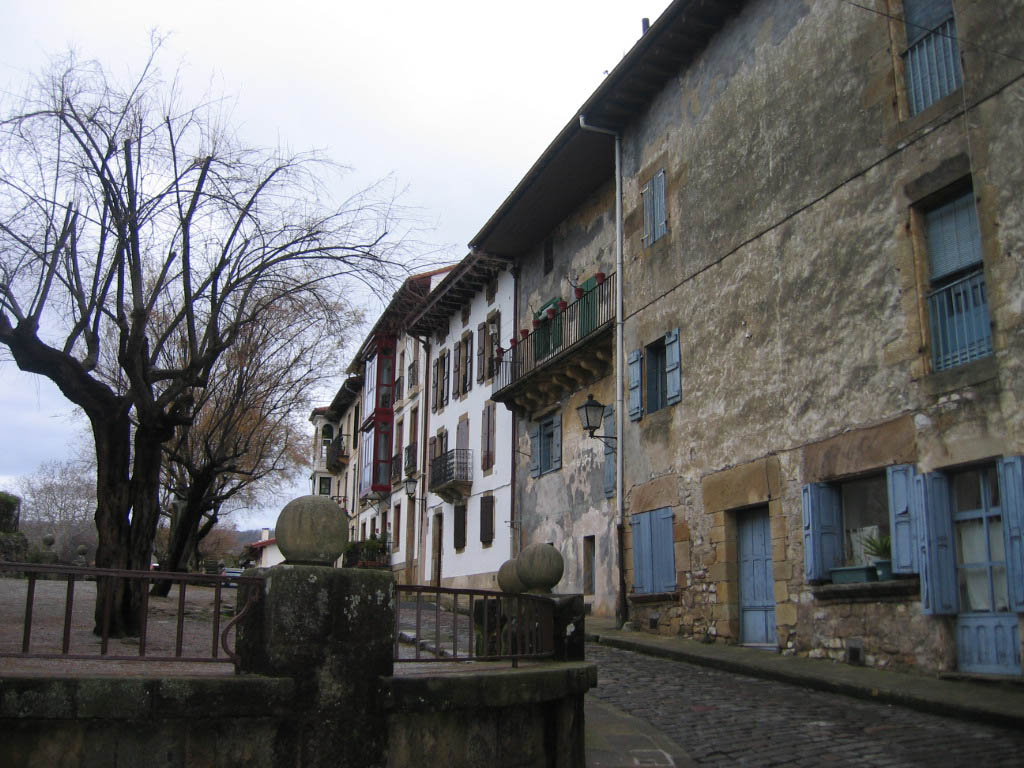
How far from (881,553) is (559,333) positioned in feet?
38.0

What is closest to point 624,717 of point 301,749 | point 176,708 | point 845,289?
point 301,749

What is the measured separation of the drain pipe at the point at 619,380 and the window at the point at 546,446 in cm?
377

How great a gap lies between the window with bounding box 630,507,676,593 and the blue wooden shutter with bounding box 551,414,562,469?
4947 mm

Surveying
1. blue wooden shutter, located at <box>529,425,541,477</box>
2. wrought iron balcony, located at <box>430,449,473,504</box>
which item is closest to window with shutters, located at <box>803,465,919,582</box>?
blue wooden shutter, located at <box>529,425,541,477</box>

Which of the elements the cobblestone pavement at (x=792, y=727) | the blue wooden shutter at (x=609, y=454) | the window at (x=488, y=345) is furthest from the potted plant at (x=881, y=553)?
the window at (x=488, y=345)

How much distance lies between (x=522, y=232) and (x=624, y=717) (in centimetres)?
1691

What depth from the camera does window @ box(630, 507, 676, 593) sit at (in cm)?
1570

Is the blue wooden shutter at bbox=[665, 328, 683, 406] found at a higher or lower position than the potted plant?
higher

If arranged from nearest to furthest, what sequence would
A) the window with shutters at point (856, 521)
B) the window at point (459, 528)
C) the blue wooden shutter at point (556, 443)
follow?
the window with shutters at point (856, 521) → the blue wooden shutter at point (556, 443) → the window at point (459, 528)

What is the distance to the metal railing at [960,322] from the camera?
33.3ft

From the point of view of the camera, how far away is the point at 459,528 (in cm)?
2834

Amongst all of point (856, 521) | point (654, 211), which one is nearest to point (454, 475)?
point (654, 211)

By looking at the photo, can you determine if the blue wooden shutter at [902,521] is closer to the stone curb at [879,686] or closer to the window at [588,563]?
the stone curb at [879,686]

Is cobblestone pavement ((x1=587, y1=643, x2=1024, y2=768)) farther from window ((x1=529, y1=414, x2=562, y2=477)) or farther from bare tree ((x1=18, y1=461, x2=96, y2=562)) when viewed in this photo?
bare tree ((x1=18, y1=461, x2=96, y2=562))
